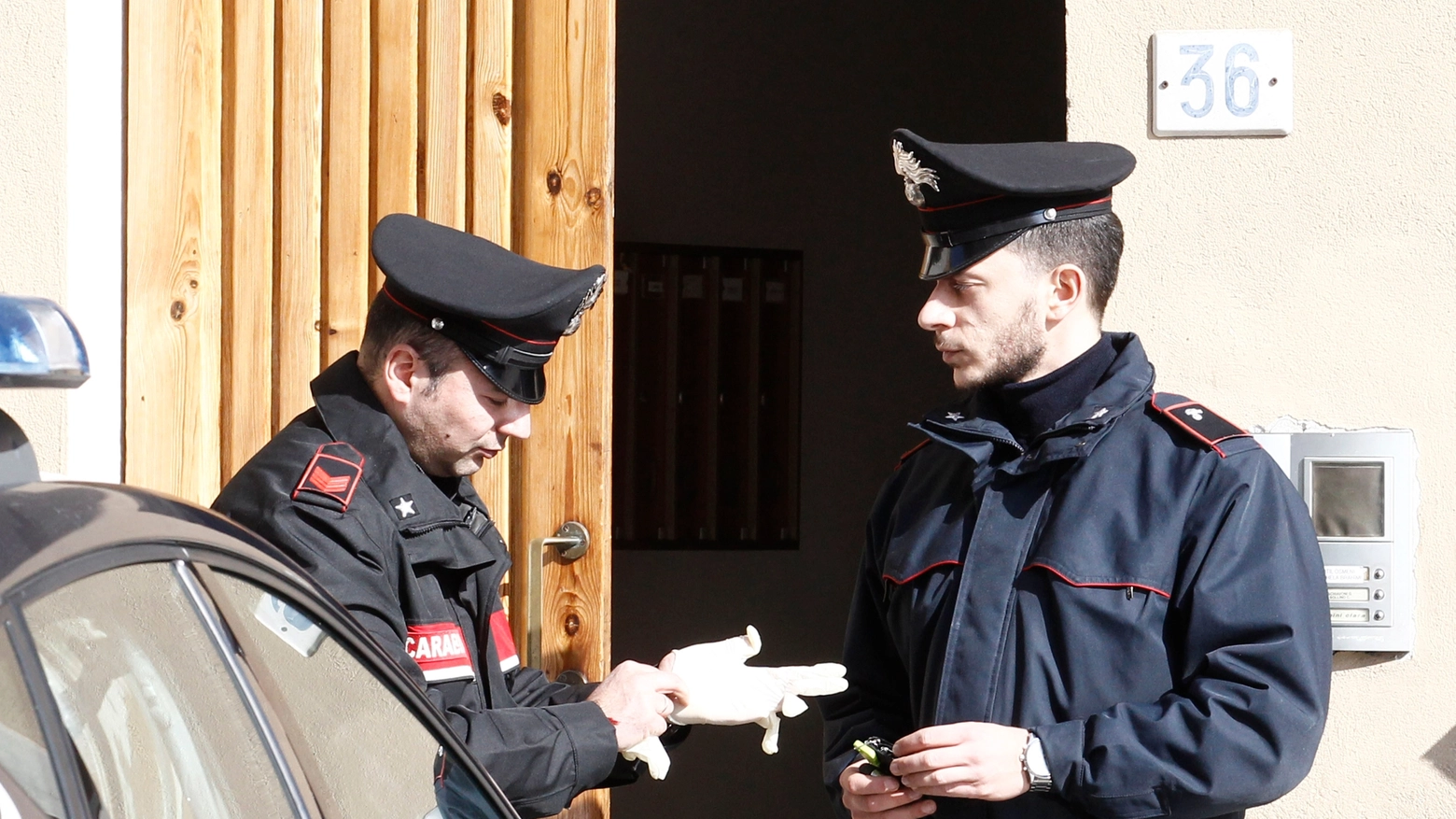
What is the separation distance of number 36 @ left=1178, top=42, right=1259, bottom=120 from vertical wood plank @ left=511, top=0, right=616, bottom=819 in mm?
1062

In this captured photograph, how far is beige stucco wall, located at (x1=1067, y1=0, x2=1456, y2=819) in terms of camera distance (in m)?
2.38

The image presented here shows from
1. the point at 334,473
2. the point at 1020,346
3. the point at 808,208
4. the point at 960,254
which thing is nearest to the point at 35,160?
the point at 334,473

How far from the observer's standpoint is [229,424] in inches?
103

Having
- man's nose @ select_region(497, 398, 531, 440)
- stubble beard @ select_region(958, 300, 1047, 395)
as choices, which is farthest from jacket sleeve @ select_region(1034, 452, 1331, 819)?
man's nose @ select_region(497, 398, 531, 440)

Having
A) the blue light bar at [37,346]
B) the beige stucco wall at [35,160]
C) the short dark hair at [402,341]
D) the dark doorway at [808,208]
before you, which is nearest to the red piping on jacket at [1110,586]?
the short dark hair at [402,341]

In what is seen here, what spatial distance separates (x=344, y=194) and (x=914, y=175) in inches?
46.2

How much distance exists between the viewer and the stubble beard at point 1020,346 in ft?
6.29

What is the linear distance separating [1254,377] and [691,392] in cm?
247

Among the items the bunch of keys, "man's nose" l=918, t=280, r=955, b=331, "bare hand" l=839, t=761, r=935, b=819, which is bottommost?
"bare hand" l=839, t=761, r=935, b=819

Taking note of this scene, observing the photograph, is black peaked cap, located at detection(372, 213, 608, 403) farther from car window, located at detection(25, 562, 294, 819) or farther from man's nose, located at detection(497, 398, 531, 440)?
car window, located at detection(25, 562, 294, 819)

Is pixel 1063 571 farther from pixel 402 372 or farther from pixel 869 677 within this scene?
pixel 402 372

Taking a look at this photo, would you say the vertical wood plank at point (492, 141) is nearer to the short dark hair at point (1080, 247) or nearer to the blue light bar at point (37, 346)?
the short dark hair at point (1080, 247)

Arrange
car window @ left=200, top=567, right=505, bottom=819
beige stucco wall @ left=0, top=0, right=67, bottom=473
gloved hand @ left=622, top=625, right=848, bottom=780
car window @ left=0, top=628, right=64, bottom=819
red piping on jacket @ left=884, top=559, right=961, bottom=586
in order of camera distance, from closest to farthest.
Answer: car window @ left=0, top=628, right=64, bottom=819 → car window @ left=200, top=567, right=505, bottom=819 → red piping on jacket @ left=884, top=559, right=961, bottom=586 → gloved hand @ left=622, top=625, right=848, bottom=780 → beige stucco wall @ left=0, top=0, right=67, bottom=473

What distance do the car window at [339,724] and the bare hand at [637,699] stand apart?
455mm
